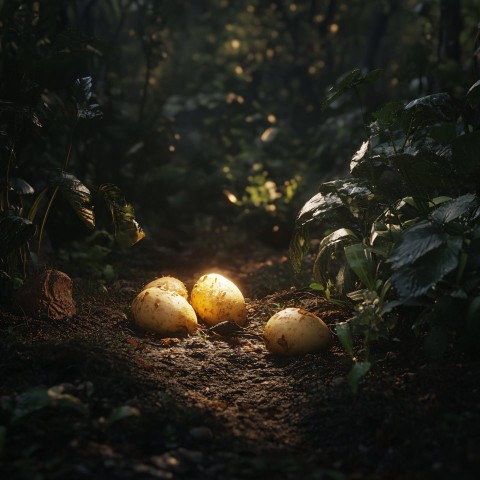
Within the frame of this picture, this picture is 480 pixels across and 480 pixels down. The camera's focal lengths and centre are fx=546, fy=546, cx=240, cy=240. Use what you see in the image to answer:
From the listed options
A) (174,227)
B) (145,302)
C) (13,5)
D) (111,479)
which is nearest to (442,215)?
(145,302)

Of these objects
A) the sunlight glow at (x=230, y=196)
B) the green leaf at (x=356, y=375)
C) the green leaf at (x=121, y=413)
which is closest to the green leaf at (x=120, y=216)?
the green leaf at (x=121, y=413)

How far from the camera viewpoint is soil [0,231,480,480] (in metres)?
1.84

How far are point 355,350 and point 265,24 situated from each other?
706 centimetres

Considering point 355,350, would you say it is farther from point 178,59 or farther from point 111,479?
point 178,59

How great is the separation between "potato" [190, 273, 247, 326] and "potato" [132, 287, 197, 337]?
0.43 feet

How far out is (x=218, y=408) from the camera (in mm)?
2426

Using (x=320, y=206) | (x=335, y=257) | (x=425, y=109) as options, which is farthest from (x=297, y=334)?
(x=425, y=109)

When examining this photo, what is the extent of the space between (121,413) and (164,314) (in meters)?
1.12

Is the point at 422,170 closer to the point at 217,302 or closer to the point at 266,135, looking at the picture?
the point at 217,302

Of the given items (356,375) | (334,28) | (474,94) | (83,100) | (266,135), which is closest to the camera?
(356,375)

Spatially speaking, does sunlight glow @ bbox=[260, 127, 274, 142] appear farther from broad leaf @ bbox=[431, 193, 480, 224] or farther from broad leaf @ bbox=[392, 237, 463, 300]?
broad leaf @ bbox=[392, 237, 463, 300]

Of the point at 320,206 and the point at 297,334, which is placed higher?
the point at 320,206

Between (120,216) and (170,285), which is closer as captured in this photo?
(120,216)

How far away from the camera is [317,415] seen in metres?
2.33
